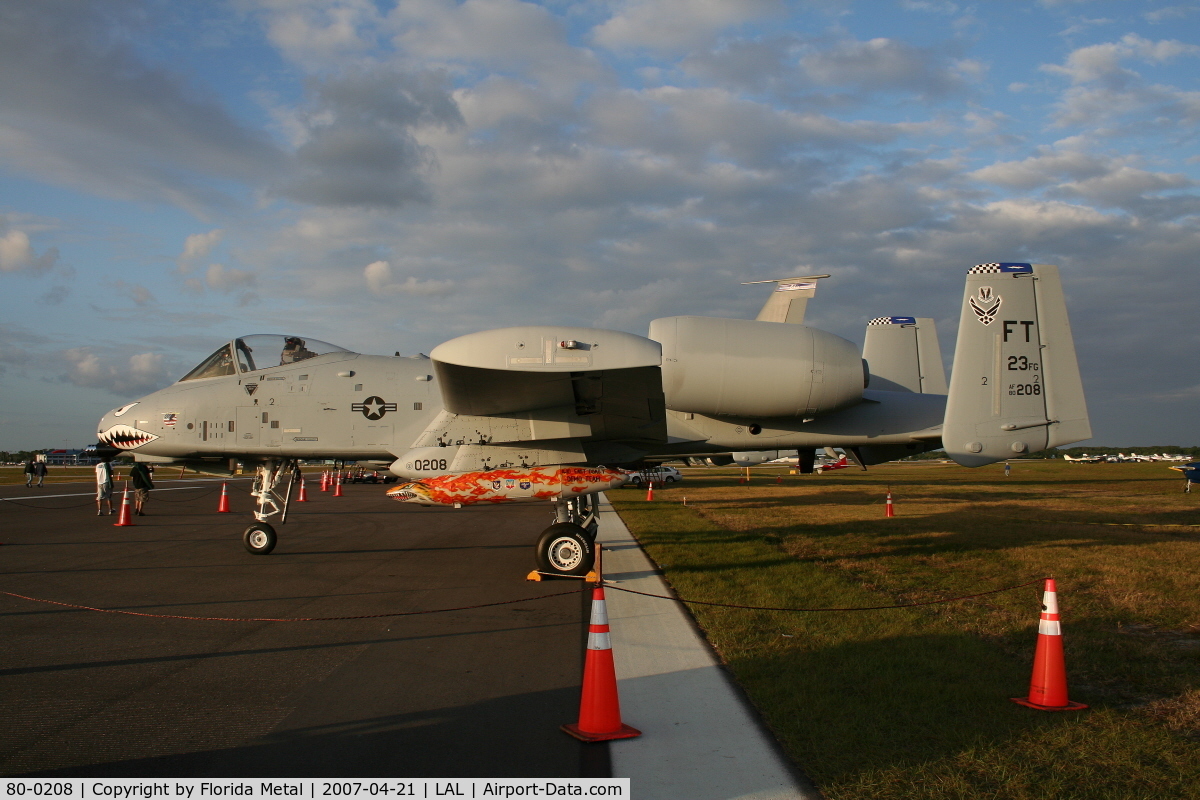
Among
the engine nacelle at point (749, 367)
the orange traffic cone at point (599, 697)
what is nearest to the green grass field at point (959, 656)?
the orange traffic cone at point (599, 697)

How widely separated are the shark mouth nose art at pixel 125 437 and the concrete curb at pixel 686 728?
28.3 ft

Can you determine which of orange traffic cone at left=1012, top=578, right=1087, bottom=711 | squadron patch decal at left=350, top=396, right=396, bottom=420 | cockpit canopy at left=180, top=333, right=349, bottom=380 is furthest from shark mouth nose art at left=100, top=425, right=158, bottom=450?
orange traffic cone at left=1012, top=578, right=1087, bottom=711

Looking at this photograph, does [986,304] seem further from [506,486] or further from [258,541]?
[258,541]

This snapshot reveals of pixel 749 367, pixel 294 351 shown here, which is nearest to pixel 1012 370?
pixel 749 367

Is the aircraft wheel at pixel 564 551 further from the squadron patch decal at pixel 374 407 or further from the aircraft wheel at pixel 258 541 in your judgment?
the aircraft wheel at pixel 258 541

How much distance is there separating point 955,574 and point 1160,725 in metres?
5.58

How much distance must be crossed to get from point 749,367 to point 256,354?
773 cm

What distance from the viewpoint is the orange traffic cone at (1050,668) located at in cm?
443

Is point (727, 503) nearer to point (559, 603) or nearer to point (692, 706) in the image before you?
point (559, 603)

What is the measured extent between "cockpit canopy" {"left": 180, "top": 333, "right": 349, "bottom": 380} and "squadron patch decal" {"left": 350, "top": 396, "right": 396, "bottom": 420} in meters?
1.20

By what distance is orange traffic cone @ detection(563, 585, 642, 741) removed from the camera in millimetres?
3939

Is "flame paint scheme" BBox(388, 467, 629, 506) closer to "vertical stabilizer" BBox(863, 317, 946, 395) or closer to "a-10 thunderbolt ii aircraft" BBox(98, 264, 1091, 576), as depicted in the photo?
"a-10 thunderbolt ii aircraft" BBox(98, 264, 1091, 576)

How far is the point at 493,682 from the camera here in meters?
5.02

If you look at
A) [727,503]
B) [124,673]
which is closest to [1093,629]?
[124,673]
